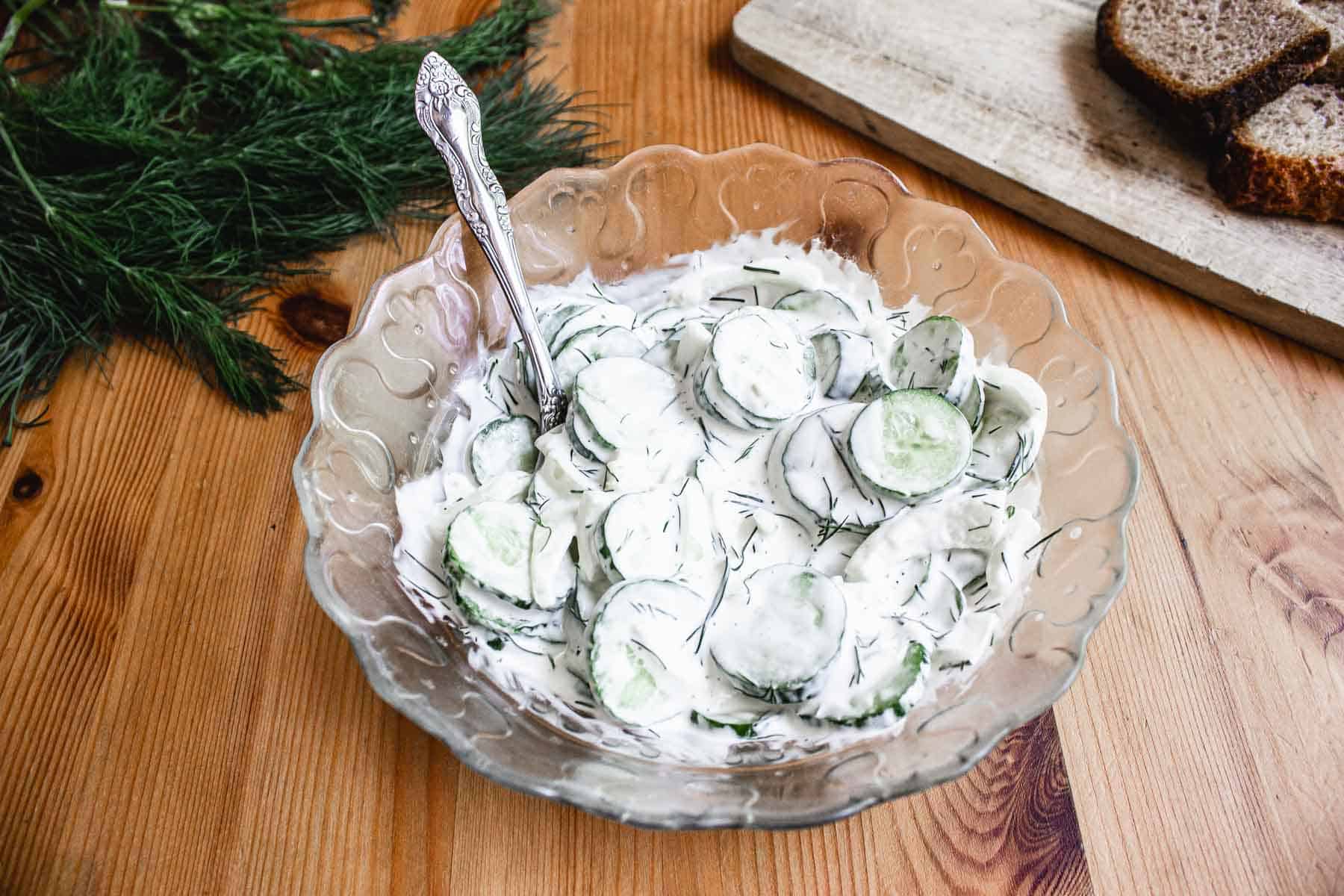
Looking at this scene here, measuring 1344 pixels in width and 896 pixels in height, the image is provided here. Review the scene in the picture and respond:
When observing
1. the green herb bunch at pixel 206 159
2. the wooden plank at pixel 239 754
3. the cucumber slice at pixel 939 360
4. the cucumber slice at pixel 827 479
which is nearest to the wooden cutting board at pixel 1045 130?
the green herb bunch at pixel 206 159

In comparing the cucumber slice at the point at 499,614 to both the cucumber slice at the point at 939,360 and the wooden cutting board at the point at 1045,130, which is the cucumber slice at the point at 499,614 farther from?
the wooden cutting board at the point at 1045,130

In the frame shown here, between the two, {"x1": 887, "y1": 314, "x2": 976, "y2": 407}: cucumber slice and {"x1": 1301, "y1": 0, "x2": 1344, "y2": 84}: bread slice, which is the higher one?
{"x1": 1301, "y1": 0, "x2": 1344, "y2": 84}: bread slice

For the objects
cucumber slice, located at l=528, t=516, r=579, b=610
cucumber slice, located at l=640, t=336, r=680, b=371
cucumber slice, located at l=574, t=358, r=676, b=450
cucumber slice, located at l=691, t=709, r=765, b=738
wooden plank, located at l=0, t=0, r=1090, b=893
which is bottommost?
wooden plank, located at l=0, t=0, r=1090, b=893

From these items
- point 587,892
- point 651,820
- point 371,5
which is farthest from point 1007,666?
point 371,5

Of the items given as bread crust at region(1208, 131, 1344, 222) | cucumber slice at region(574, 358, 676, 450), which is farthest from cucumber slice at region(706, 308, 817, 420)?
bread crust at region(1208, 131, 1344, 222)

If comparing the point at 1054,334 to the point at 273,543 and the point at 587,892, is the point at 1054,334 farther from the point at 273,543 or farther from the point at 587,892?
the point at 273,543

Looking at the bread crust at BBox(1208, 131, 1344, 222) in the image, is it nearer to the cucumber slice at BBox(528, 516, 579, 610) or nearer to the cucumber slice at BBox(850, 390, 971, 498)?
the cucumber slice at BBox(850, 390, 971, 498)
